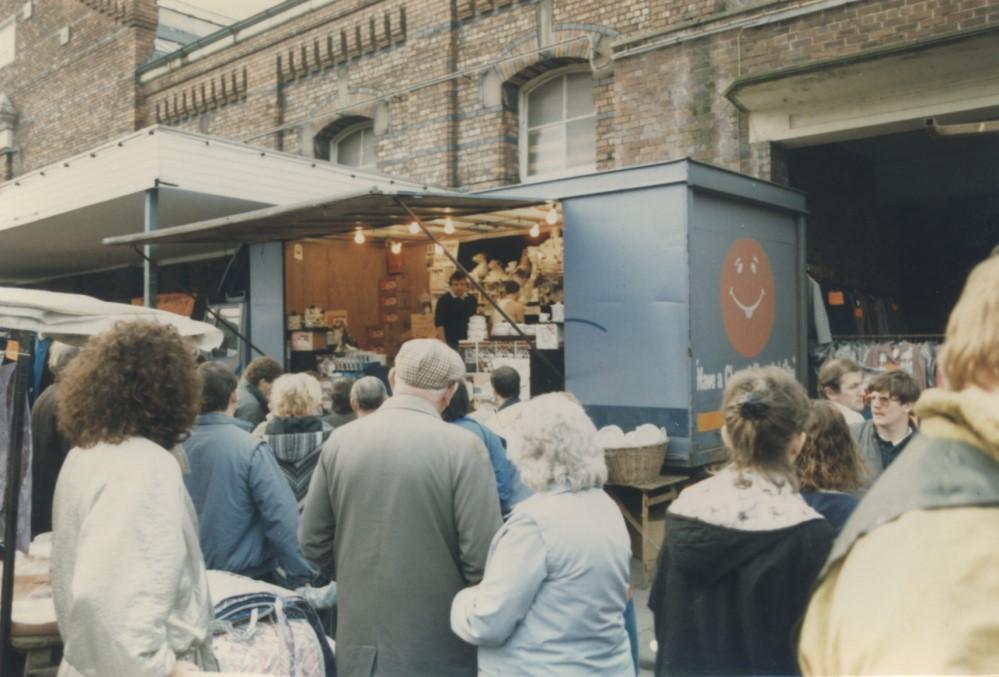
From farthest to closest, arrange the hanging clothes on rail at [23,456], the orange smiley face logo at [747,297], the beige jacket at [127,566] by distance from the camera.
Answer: the orange smiley face logo at [747,297] → the hanging clothes on rail at [23,456] → the beige jacket at [127,566]

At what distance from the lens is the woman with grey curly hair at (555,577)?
2.57m

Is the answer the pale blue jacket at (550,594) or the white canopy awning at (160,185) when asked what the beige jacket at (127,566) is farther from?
the white canopy awning at (160,185)

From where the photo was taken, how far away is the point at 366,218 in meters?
8.27

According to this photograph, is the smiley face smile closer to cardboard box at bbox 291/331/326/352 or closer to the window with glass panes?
cardboard box at bbox 291/331/326/352

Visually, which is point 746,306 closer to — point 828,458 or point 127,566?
point 828,458

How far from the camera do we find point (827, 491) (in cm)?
288

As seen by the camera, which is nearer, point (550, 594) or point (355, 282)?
point (550, 594)

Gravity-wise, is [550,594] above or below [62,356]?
below

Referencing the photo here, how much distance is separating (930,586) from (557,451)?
1.65 meters

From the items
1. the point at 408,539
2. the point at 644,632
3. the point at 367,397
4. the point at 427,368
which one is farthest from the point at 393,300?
the point at 408,539

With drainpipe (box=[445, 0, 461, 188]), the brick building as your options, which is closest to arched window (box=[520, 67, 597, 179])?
the brick building

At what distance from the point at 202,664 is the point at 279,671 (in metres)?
0.70

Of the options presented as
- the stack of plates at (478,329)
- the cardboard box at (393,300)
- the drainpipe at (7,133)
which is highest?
the drainpipe at (7,133)

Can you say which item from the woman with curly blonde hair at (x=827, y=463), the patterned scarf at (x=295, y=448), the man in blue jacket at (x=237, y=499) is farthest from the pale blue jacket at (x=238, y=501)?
the woman with curly blonde hair at (x=827, y=463)
